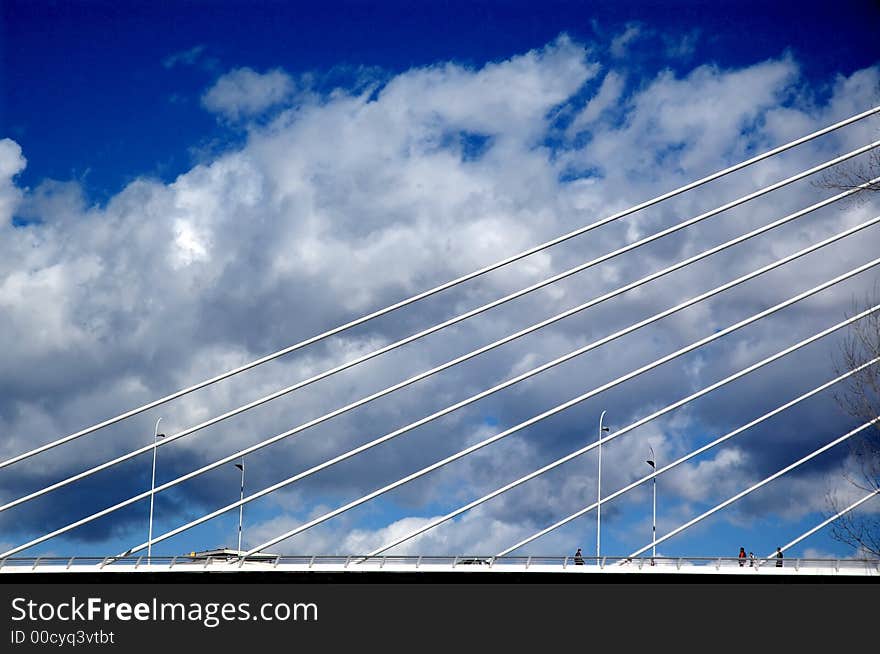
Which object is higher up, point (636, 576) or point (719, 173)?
point (719, 173)
